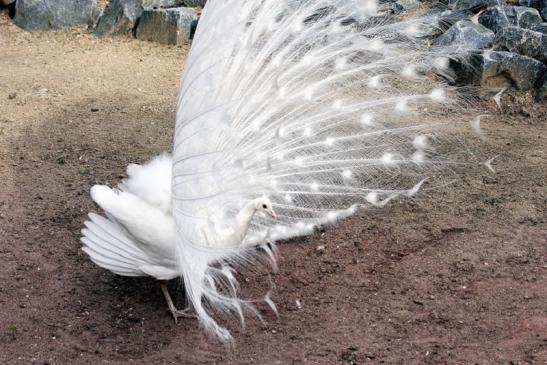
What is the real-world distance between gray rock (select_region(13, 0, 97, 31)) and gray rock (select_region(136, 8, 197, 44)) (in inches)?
29.1

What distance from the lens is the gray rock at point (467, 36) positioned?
20.8 ft

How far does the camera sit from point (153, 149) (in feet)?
18.8

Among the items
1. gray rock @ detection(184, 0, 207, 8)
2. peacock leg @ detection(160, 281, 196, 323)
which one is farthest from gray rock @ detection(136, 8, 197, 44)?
peacock leg @ detection(160, 281, 196, 323)

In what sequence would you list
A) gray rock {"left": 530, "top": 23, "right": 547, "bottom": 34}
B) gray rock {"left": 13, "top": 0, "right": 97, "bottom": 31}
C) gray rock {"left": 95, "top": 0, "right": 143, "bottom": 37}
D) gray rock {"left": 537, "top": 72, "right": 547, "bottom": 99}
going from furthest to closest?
gray rock {"left": 13, "top": 0, "right": 97, "bottom": 31} < gray rock {"left": 95, "top": 0, "right": 143, "bottom": 37} < gray rock {"left": 530, "top": 23, "right": 547, "bottom": 34} < gray rock {"left": 537, "top": 72, "right": 547, "bottom": 99}

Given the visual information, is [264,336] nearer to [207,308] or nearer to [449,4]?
[207,308]

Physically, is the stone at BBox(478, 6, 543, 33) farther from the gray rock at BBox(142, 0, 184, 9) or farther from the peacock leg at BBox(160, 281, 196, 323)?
the peacock leg at BBox(160, 281, 196, 323)

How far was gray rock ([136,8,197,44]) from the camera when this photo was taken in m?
7.62

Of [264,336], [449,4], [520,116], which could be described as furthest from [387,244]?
[449,4]

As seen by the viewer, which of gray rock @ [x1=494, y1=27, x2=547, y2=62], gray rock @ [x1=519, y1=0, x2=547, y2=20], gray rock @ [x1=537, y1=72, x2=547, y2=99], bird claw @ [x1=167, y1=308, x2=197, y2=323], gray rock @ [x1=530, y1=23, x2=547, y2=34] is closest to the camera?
bird claw @ [x1=167, y1=308, x2=197, y2=323]

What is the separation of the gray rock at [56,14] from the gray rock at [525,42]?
4351 mm

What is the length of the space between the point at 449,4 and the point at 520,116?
1.73 m

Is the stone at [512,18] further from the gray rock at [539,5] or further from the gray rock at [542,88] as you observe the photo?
the gray rock at [542,88]

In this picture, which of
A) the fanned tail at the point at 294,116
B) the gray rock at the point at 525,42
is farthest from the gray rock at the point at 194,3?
the fanned tail at the point at 294,116

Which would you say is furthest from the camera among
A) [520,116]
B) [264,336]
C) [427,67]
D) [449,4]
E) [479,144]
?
[449,4]
